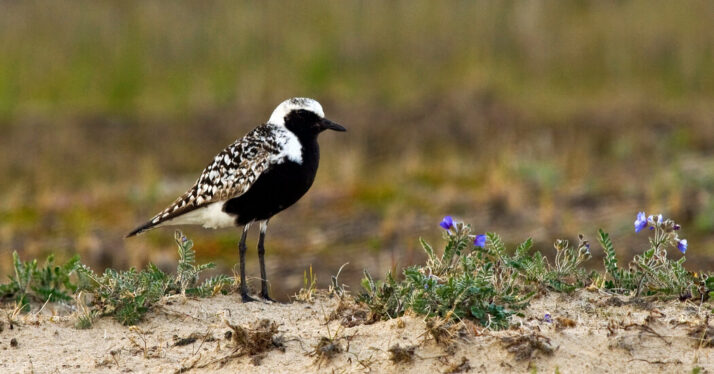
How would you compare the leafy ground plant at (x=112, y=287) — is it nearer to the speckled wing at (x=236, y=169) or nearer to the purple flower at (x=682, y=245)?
the speckled wing at (x=236, y=169)

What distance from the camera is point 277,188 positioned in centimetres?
725

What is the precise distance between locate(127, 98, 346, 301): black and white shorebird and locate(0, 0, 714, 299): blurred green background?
3.48 meters

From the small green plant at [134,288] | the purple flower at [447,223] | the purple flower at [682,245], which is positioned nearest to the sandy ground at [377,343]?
the small green plant at [134,288]

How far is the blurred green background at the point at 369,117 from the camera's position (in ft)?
43.0

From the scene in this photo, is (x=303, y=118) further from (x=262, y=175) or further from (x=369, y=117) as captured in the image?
(x=369, y=117)

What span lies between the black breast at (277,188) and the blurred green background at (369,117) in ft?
11.9

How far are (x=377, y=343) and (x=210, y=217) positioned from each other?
108 inches

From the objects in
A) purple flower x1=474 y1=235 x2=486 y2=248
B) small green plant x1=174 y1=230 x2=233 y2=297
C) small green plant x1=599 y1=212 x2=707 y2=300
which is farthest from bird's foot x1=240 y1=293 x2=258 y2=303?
small green plant x1=599 y1=212 x2=707 y2=300

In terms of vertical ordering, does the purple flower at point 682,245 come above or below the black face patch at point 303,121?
below

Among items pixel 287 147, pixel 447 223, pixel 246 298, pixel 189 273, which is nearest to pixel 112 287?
pixel 189 273

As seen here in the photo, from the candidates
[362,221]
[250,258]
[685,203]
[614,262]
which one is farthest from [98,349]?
[685,203]

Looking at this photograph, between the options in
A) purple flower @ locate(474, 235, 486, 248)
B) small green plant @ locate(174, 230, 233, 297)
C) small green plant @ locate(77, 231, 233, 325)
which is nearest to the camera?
purple flower @ locate(474, 235, 486, 248)

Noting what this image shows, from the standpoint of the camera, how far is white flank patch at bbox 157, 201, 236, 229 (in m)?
7.55

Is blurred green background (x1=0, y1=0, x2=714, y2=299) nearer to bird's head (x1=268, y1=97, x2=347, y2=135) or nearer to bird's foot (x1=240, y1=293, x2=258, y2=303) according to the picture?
bird's head (x1=268, y1=97, x2=347, y2=135)
